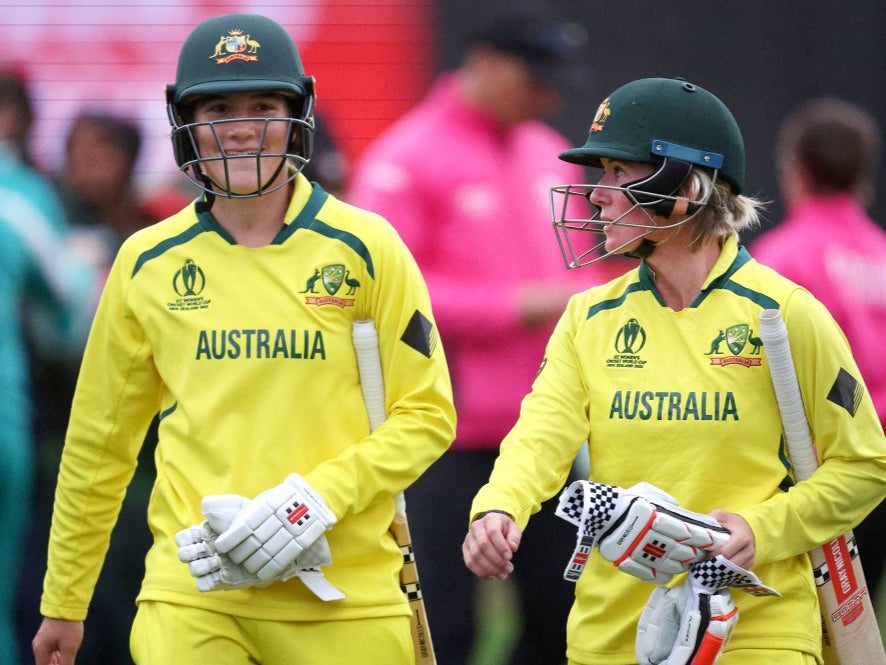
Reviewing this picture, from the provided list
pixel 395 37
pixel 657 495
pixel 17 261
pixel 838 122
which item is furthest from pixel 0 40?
pixel 657 495

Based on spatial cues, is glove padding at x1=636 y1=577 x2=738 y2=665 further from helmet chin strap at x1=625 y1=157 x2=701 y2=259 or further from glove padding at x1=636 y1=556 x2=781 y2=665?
helmet chin strap at x1=625 y1=157 x2=701 y2=259

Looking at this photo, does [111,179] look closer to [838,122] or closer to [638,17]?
[638,17]

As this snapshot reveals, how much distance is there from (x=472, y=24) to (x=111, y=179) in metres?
1.66

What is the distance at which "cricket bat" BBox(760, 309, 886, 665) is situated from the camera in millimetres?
3719

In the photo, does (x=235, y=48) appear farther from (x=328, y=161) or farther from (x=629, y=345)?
(x=328, y=161)

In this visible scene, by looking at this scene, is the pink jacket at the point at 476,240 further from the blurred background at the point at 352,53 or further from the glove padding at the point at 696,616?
the glove padding at the point at 696,616

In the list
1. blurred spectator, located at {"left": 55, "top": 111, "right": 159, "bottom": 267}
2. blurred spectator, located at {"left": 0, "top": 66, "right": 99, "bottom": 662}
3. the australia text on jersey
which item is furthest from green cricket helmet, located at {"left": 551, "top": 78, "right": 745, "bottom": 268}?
blurred spectator, located at {"left": 55, "top": 111, "right": 159, "bottom": 267}

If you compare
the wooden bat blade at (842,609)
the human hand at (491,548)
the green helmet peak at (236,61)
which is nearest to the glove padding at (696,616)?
the wooden bat blade at (842,609)

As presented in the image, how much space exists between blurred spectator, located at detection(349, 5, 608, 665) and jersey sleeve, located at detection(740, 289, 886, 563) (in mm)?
2484

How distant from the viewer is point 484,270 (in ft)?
20.7

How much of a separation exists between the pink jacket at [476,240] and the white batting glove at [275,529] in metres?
2.48

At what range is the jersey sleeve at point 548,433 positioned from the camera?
380 cm

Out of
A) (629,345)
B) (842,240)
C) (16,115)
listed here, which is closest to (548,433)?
(629,345)

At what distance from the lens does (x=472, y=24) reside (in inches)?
267
